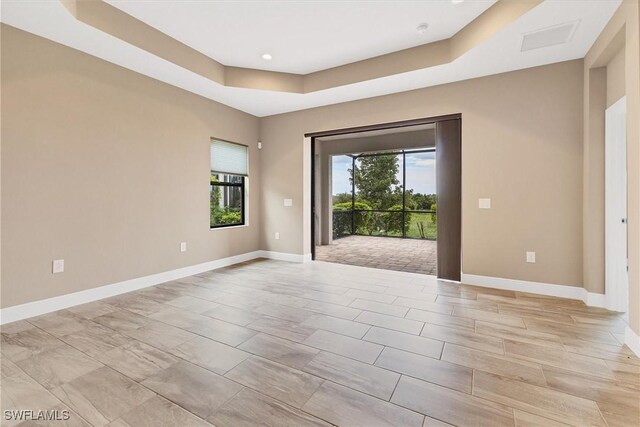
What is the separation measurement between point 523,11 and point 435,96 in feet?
5.11

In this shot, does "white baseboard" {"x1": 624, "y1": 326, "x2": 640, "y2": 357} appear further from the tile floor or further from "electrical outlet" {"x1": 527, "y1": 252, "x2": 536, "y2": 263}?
"electrical outlet" {"x1": 527, "y1": 252, "x2": 536, "y2": 263}

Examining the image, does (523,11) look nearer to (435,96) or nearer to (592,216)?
(435,96)

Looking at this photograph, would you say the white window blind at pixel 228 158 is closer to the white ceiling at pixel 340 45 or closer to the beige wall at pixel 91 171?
the beige wall at pixel 91 171

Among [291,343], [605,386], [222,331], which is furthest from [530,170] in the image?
[222,331]

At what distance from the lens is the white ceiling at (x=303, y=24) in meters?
2.79

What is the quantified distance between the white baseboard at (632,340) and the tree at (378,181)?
6.89m

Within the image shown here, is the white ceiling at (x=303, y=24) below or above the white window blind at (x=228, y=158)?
above

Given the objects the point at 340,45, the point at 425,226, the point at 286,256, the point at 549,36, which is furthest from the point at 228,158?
the point at 425,226

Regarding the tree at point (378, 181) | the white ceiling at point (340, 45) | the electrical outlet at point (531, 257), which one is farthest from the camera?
the tree at point (378, 181)

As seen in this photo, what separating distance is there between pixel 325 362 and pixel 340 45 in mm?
3431

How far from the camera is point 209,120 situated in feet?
15.1

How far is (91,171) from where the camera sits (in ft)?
10.5

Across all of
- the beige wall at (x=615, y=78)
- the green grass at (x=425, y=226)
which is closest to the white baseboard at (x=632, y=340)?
the beige wall at (x=615, y=78)

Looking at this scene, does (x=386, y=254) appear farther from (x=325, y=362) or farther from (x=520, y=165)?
(x=325, y=362)
